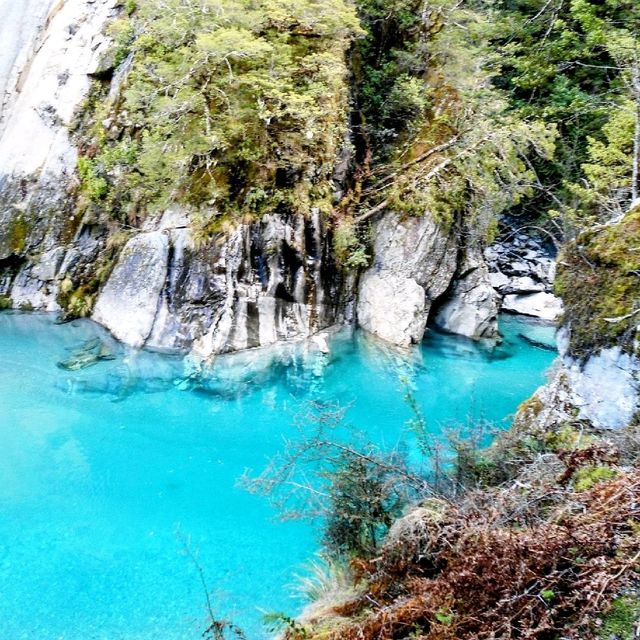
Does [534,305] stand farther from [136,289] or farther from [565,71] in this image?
[136,289]

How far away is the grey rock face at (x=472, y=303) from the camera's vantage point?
14141 millimetres

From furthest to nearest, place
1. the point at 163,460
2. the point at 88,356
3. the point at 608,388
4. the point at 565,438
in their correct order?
the point at 88,356 → the point at 163,460 → the point at 608,388 → the point at 565,438

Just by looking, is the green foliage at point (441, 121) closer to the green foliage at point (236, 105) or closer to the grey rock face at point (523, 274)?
the green foliage at point (236, 105)

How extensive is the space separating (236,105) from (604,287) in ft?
29.5

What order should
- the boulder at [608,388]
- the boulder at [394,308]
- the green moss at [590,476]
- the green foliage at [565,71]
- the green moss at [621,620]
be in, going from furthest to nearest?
the green foliage at [565,71] → the boulder at [394,308] → the boulder at [608,388] → the green moss at [590,476] → the green moss at [621,620]

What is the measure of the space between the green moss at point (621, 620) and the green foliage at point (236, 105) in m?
11.0

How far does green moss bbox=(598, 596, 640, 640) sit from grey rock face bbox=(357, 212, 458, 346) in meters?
10.5

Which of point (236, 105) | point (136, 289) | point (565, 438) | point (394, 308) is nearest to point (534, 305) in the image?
point (394, 308)

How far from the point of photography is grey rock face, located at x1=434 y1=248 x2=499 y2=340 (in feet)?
46.4

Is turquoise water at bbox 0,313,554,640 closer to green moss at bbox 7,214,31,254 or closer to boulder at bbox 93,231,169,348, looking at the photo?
boulder at bbox 93,231,169,348

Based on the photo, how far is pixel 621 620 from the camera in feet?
8.36

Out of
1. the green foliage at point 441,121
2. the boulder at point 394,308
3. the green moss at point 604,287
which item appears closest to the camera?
the green moss at point 604,287

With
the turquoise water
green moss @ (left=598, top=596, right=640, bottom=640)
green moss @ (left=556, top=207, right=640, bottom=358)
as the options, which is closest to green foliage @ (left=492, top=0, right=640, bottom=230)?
the turquoise water

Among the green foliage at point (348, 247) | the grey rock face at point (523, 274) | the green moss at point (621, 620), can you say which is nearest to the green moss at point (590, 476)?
the green moss at point (621, 620)
